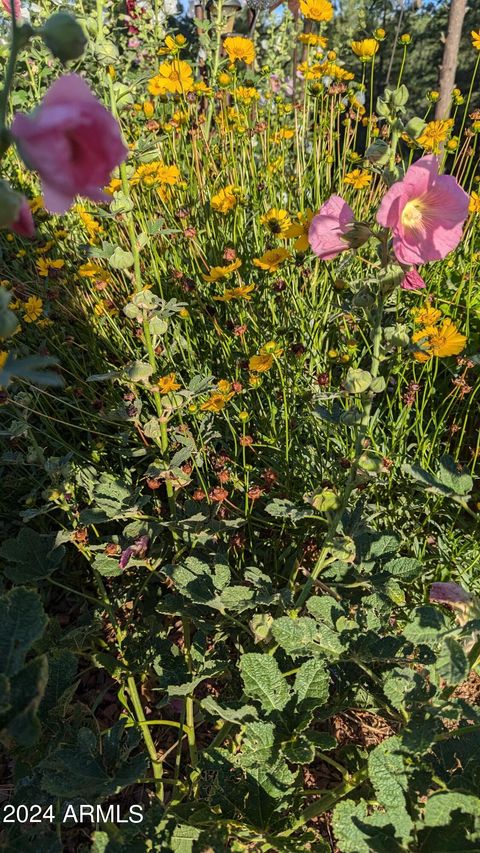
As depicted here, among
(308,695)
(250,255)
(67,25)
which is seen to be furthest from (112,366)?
(67,25)

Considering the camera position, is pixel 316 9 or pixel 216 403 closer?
pixel 216 403

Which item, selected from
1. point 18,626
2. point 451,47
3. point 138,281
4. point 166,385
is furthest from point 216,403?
point 451,47

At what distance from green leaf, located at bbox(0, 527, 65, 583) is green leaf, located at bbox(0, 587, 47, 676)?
0.48 metres

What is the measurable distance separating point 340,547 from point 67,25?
2.89ft

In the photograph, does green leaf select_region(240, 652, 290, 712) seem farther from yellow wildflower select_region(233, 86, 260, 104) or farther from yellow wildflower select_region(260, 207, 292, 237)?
yellow wildflower select_region(233, 86, 260, 104)

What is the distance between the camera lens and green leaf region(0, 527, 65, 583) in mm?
1291

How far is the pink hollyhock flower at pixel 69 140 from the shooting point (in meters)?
0.54

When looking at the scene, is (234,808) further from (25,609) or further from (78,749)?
(25,609)

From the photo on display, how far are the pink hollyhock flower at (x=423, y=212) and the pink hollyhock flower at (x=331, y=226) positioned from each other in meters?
0.10

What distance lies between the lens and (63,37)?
605 millimetres

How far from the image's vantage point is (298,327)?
6.17ft

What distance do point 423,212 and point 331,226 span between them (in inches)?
5.9

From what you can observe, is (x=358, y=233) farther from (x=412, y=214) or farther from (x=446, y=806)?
(x=446, y=806)

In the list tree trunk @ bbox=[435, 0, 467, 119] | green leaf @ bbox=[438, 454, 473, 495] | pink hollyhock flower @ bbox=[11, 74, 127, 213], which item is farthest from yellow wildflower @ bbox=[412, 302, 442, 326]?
tree trunk @ bbox=[435, 0, 467, 119]
